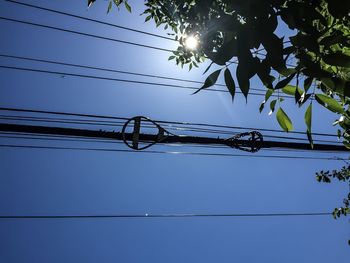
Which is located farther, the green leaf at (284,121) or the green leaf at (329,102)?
the green leaf at (284,121)

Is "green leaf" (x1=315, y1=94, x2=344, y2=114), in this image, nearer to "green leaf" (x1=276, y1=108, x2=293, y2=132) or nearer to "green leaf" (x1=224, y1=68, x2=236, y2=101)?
"green leaf" (x1=276, y1=108, x2=293, y2=132)

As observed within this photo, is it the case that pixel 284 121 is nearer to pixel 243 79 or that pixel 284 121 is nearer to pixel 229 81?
pixel 229 81

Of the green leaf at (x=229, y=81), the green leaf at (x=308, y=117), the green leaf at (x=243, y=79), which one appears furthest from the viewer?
the green leaf at (x=308, y=117)

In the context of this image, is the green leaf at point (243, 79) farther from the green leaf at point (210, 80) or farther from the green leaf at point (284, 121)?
the green leaf at point (284, 121)

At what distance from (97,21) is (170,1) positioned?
3426 mm

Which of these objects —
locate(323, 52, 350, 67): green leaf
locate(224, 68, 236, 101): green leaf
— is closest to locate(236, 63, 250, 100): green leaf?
locate(224, 68, 236, 101): green leaf

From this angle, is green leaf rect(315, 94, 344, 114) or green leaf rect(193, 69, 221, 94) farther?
green leaf rect(315, 94, 344, 114)

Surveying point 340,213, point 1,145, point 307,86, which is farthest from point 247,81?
point 1,145

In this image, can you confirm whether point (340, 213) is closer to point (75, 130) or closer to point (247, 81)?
point (75, 130)

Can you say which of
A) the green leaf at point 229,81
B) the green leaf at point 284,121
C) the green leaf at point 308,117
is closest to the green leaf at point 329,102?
the green leaf at point 308,117

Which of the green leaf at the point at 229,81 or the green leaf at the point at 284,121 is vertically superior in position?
the green leaf at the point at 229,81

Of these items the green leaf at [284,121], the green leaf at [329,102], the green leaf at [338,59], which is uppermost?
the green leaf at [338,59]

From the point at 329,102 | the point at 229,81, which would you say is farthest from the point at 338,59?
the point at 229,81

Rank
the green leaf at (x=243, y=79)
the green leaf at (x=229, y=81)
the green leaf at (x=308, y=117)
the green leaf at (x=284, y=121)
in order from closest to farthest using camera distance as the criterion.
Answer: the green leaf at (x=243, y=79)
the green leaf at (x=229, y=81)
the green leaf at (x=308, y=117)
the green leaf at (x=284, y=121)
